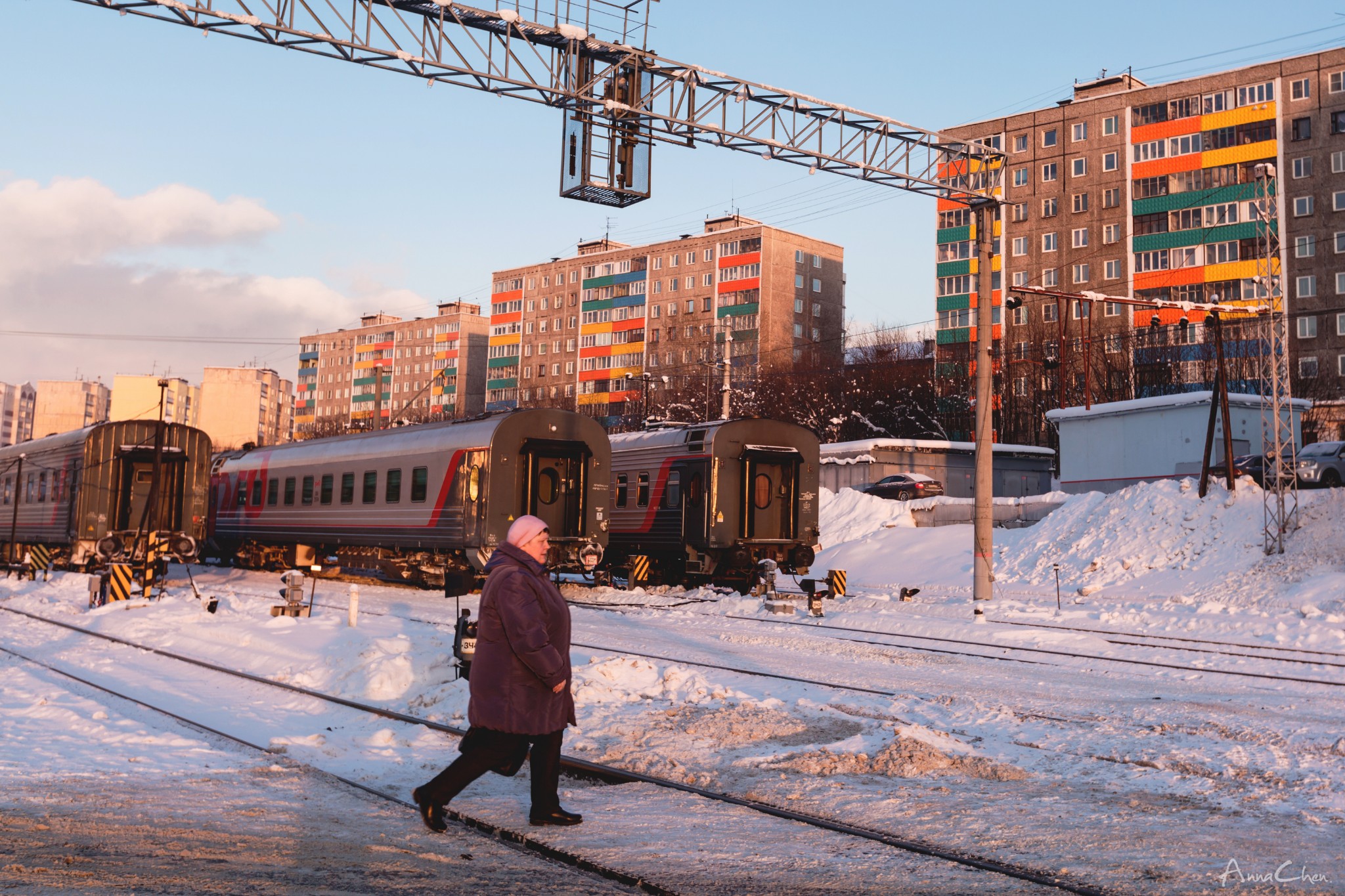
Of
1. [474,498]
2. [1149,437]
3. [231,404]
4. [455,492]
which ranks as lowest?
[474,498]

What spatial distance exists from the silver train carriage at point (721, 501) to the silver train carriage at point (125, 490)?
9721 millimetres

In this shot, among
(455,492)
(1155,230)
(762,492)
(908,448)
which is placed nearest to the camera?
(455,492)

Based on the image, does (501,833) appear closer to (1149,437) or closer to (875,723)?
(875,723)

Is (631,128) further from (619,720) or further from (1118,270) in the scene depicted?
(1118,270)

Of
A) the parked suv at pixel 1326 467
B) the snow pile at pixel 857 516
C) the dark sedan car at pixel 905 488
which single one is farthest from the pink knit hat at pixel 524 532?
the dark sedan car at pixel 905 488

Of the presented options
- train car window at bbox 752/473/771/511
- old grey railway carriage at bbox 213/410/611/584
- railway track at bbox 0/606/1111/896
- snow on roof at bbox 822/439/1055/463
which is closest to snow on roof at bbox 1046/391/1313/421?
snow on roof at bbox 822/439/1055/463

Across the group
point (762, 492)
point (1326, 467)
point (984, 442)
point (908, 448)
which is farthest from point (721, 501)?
point (908, 448)

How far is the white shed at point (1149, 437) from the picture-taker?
→ 33812 millimetres

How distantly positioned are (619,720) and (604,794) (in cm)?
223

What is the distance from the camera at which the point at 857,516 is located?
38906 mm

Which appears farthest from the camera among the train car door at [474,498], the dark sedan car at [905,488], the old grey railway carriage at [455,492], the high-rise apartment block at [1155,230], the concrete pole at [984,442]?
the high-rise apartment block at [1155,230]

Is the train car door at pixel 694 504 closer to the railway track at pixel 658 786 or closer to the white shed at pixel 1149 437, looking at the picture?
the railway track at pixel 658 786

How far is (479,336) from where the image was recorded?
136 meters

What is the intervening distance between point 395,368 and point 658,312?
50989mm
